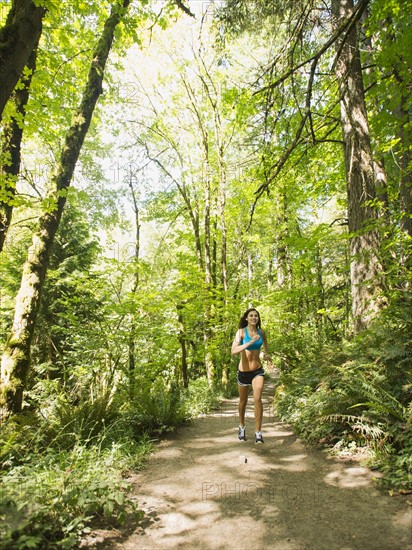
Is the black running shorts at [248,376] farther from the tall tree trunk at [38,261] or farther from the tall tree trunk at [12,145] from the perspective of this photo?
the tall tree trunk at [12,145]

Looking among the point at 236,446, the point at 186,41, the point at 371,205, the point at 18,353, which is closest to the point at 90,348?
the point at 18,353

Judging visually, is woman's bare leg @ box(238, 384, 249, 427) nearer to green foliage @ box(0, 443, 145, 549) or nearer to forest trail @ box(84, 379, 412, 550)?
forest trail @ box(84, 379, 412, 550)

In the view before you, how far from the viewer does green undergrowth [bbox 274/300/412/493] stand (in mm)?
3330

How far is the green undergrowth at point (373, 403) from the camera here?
3.33m

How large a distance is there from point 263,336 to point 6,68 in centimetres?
444

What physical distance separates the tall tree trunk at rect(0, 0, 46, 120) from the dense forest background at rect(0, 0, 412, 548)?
16 mm

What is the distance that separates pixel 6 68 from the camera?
9.68ft

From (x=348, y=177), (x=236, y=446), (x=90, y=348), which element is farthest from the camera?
(x=90, y=348)

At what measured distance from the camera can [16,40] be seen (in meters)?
3.02

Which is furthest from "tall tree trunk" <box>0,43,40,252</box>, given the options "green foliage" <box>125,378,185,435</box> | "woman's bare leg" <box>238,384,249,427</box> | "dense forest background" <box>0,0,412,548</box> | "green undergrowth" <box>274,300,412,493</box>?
"green undergrowth" <box>274,300,412,493</box>

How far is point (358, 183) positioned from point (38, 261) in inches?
240

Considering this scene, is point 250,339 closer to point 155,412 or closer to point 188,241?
point 155,412

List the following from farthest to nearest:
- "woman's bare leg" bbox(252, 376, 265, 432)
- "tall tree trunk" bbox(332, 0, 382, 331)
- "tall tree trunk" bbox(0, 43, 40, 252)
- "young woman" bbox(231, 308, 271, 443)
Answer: "tall tree trunk" bbox(332, 0, 382, 331) → "tall tree trunk" bbox(0, 43, 40, 252) → "young woman" bbox(231, 308, 271, 443) → "woman's bare leg" bbox(252, 376, 265, 432)

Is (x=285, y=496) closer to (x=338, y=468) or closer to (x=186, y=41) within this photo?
(x=338, y=468)
